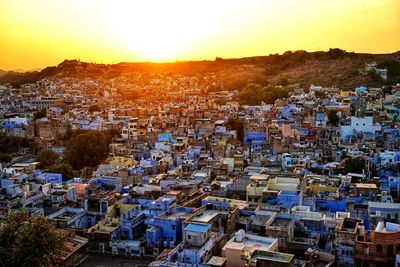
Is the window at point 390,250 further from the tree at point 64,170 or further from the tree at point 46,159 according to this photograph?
the tree at point 46,159

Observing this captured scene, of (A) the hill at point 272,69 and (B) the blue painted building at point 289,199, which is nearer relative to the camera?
(B) the blue painted building at point 289,199

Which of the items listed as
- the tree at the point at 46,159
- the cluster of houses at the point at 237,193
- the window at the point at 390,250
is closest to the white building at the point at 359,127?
the cluster of houses at the point at 237,193

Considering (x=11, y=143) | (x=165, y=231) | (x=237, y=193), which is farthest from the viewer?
(x=11, y=143)

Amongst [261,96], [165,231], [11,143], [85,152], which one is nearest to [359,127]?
[85,152]

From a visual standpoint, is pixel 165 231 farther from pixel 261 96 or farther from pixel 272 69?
pixel 272 69

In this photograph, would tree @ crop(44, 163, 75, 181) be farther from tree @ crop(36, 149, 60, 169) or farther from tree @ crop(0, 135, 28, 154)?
tree @ crop(0, 135, 28, 154)

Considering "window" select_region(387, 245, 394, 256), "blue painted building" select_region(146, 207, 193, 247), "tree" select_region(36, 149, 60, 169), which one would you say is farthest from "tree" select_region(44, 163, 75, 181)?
"window" select_region(387, 245, 394, 256)

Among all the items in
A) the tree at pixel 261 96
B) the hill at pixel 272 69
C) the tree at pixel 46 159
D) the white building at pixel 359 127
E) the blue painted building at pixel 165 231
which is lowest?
the blue painted building at pixel 165 231
